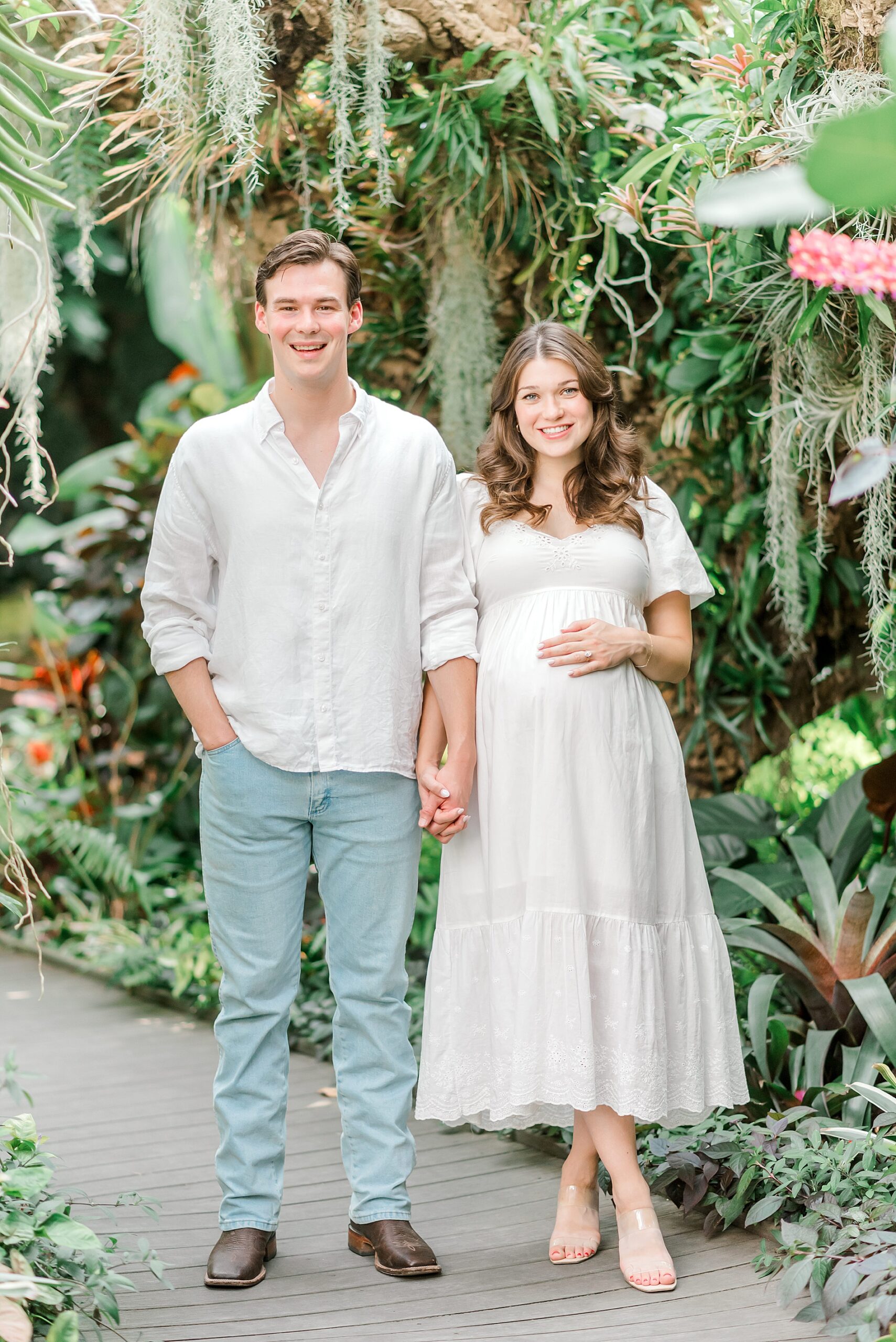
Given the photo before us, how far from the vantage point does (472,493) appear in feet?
7.73

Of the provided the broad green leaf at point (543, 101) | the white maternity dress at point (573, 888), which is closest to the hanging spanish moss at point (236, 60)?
the broad green leaf at point (543, 101)

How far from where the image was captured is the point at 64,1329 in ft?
5.51

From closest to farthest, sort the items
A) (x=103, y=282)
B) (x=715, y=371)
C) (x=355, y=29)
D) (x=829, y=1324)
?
(x=829, y=1324)
(x=355, y=29)
(x=715, y=371)
(x=103, y=282)

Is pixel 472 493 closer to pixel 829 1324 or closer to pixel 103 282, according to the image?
pixel 829 1324

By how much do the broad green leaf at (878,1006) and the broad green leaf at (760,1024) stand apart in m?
0.16

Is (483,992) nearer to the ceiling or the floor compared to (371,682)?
nearer to the floor

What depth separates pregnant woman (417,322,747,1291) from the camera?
6.95ft

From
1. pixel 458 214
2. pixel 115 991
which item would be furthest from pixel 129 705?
pixel 458 214

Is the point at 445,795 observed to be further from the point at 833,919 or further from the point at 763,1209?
the point at 833,919

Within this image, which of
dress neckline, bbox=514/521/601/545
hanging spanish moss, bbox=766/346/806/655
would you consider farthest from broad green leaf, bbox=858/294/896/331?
dress neckline, bbox=514/521/601/545

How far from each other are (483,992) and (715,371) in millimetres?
1730

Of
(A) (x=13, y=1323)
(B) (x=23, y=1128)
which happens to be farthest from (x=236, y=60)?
(A) (x=13, y=1323)

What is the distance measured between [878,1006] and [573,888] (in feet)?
2.82

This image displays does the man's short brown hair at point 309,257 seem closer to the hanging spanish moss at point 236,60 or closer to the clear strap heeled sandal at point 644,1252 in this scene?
the hanging spanish moss at point 236,60
